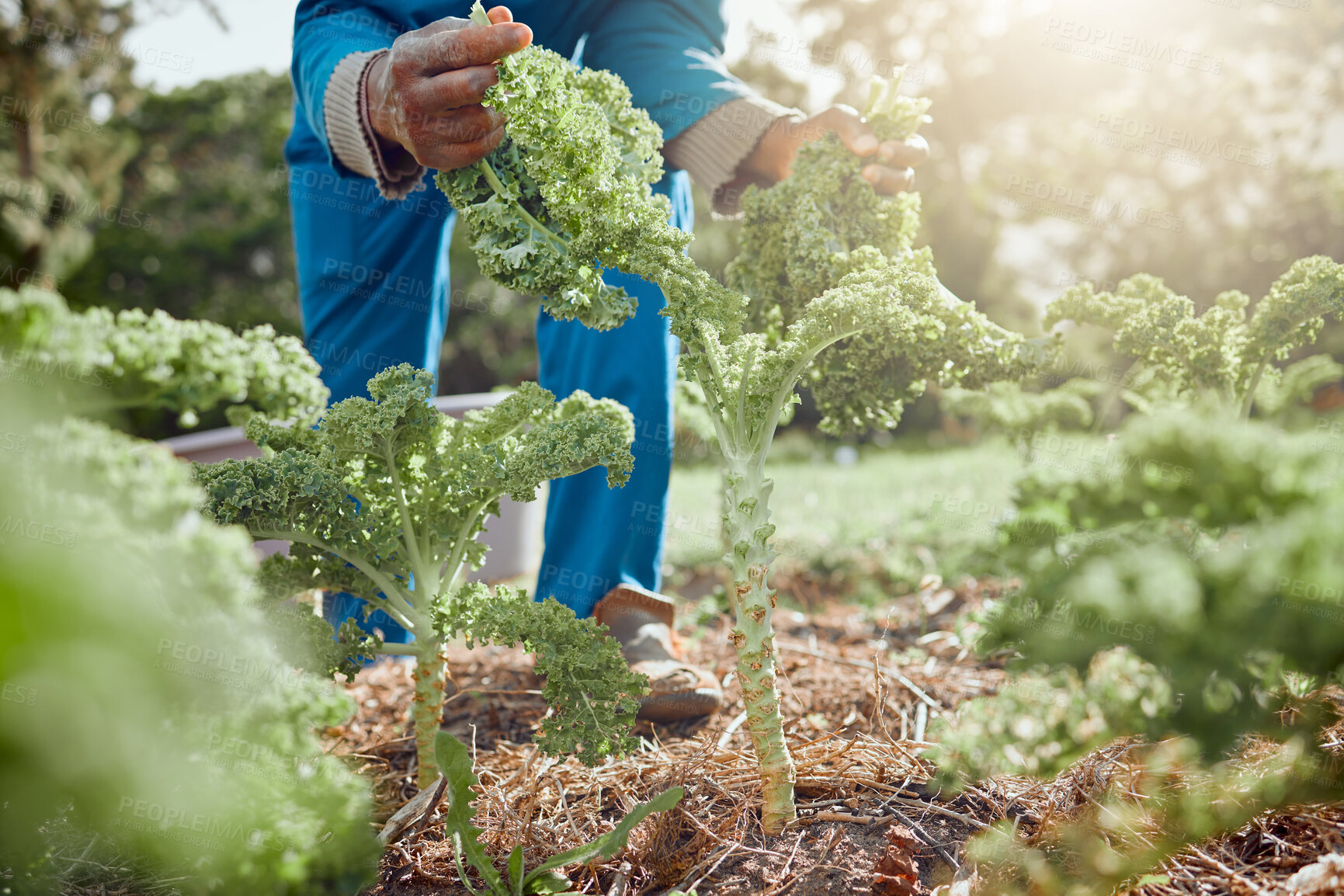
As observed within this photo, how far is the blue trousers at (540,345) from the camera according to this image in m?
2.41

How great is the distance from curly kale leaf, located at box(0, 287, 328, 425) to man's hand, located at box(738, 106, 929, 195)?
143 cm

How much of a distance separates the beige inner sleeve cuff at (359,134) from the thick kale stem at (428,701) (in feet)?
3.52

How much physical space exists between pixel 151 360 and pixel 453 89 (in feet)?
3.14

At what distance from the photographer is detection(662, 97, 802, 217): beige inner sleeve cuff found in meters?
2.12

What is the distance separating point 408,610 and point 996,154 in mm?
16692

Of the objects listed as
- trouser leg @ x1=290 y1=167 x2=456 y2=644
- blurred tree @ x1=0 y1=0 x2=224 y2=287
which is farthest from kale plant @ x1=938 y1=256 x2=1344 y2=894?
blurred tree @ x1=0 y1=0 x2=224 y2=287

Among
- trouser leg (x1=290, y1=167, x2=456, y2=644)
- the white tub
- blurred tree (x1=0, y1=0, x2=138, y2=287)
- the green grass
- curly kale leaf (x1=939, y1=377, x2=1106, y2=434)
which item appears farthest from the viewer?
blurred tree (x1=0, y1=0, x2=138, y2=287)

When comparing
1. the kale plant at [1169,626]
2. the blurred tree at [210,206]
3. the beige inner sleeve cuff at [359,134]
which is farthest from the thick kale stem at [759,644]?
the blurred tree at [210,206]

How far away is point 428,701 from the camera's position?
1.71 m

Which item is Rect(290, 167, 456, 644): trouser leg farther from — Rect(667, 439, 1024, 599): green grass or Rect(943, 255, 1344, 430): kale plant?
Rect(943, 255, 1344, 430): kale plant

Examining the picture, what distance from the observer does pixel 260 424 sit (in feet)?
5.64

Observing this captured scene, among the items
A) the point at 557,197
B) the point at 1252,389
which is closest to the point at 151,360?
the point at 557,197

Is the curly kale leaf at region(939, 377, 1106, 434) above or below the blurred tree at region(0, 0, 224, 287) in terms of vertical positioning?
below

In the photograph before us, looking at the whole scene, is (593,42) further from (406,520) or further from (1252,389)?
(1252,389)
